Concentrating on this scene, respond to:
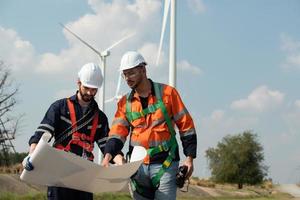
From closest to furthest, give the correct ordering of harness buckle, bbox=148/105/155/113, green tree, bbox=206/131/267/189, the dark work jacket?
harness buckle, bbox=148/105/155/113
the dark work jacket
green tree, bbox=206/131/267/189

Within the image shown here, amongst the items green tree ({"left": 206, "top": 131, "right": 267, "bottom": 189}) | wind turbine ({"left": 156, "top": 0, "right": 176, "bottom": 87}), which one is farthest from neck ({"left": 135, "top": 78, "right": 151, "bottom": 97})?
green tree ({"left": 206, "top": 131, "right": 267, "bottom": 189})

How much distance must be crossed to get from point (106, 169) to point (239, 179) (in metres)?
57.3

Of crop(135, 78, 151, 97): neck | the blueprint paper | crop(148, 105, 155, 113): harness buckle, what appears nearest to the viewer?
the blueprint paper

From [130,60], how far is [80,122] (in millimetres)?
955

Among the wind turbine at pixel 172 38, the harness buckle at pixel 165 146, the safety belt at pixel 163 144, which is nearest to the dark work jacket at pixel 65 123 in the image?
the safety belt at pixel 163 144

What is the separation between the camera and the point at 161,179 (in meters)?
4.81

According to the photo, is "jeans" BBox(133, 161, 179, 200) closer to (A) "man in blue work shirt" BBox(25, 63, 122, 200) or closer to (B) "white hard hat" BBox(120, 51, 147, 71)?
(A) "man in blue work shirt" BBox(25, 63, 122, 200)

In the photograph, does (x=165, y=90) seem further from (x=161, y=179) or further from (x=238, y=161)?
(x=238, y=161)

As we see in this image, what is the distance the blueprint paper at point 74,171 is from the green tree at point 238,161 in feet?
182

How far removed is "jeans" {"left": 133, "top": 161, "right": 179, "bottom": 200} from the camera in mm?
4809

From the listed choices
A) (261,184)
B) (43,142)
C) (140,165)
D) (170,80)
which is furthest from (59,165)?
(261,184)

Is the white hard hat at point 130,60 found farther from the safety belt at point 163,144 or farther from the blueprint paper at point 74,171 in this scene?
the blueprint paper at point 74,171

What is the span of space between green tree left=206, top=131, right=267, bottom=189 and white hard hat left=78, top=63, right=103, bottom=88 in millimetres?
55157

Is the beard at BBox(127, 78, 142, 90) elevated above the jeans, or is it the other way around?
the beard at BBox(127, 78, 142, 90)
